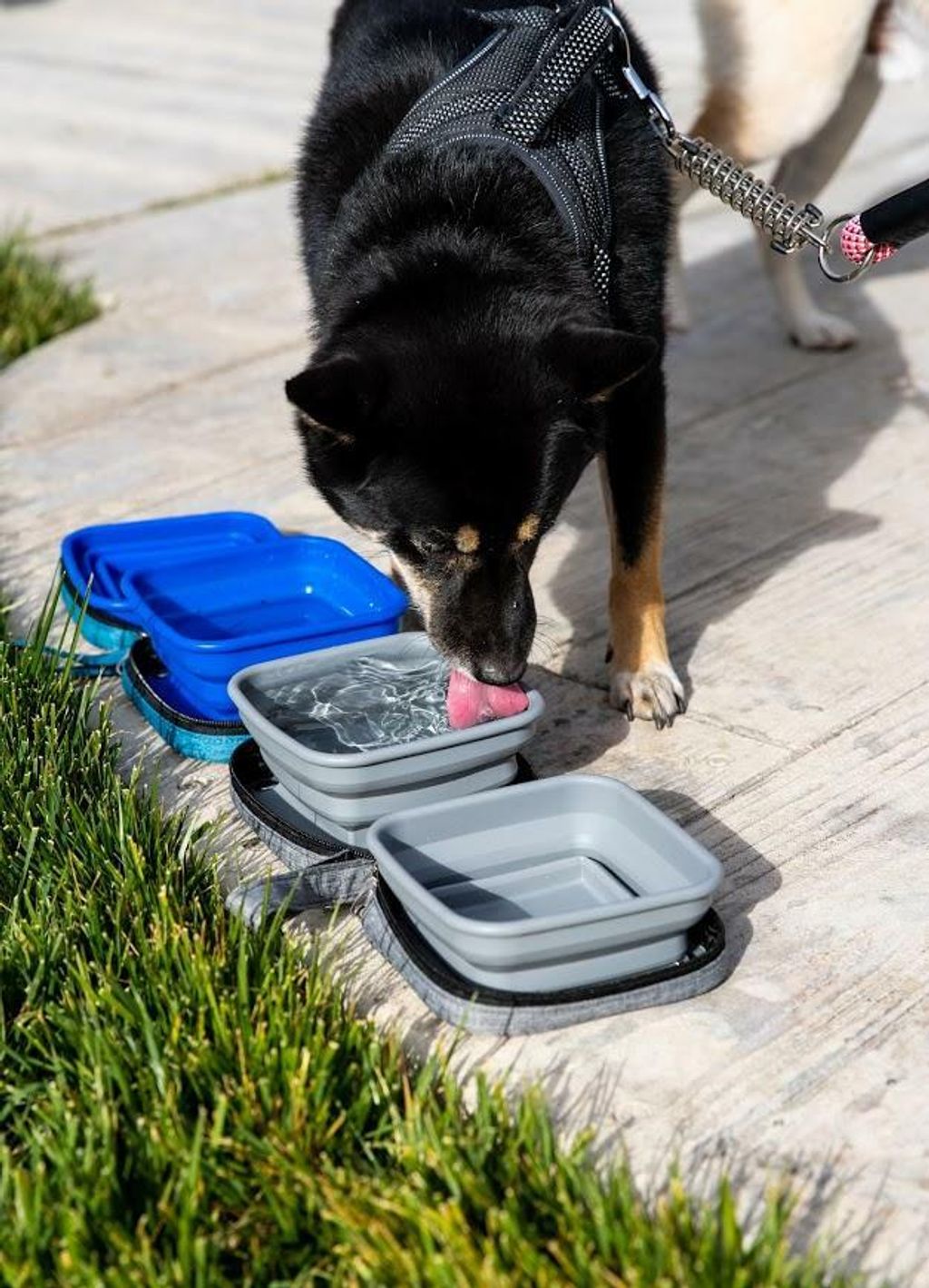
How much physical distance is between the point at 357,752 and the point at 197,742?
1.22 feet

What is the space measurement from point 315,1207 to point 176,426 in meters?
2.99

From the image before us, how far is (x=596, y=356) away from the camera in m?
2.59

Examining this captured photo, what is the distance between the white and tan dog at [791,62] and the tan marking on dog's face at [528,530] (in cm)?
192

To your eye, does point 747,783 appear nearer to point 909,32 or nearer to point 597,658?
point 597,658

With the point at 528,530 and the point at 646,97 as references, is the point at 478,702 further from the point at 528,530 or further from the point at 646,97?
the point at 646,97

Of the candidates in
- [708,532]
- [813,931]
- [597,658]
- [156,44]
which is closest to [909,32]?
[708,532]

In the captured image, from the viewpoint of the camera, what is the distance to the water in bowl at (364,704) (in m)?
2.79

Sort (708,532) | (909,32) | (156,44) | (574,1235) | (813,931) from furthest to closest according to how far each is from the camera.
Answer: (156,44), (909,32), (708,532), (813,931), (574,1235)

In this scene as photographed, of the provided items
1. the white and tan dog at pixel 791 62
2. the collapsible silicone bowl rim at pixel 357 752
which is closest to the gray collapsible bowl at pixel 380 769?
the collapsible silicone bowl rim at pixel 357 752

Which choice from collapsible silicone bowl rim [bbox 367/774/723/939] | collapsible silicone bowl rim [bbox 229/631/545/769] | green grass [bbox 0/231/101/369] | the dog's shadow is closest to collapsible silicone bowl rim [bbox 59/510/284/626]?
collapsible silicone bowl rim [bbox 229/631/545/769]

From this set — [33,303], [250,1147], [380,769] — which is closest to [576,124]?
[380,769]

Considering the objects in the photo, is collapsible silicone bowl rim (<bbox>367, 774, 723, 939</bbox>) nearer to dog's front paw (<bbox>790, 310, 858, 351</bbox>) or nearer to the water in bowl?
the water in bowl

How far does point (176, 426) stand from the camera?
14.9ft

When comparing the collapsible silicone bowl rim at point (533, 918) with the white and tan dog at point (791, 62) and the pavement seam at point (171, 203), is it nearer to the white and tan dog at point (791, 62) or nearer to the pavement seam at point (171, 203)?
the white and tan dog at point (791, 62)
